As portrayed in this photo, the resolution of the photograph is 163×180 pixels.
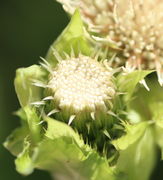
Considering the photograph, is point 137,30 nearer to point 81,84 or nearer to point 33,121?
point 81,84

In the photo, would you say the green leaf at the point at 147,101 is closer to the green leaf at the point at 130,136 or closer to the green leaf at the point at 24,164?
the green leaf at the point at 130,136

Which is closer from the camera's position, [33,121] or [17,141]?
[33,121]

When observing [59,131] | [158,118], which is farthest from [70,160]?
[158,118]

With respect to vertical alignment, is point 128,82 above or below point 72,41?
below

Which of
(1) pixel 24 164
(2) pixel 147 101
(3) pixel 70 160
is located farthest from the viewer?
(2) pixel 147 101

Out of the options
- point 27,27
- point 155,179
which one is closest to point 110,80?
point 155,179

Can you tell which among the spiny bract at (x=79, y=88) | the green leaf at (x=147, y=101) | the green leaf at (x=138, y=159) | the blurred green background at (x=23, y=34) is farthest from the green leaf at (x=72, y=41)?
the blurred green background at (x=23, y=34)

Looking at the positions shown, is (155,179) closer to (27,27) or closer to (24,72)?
(24,72)

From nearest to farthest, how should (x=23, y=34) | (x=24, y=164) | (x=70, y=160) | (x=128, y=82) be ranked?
(x=24, y=164) < (x=70, y=160) < (x=128, y=82) < (x=23, y=34)
